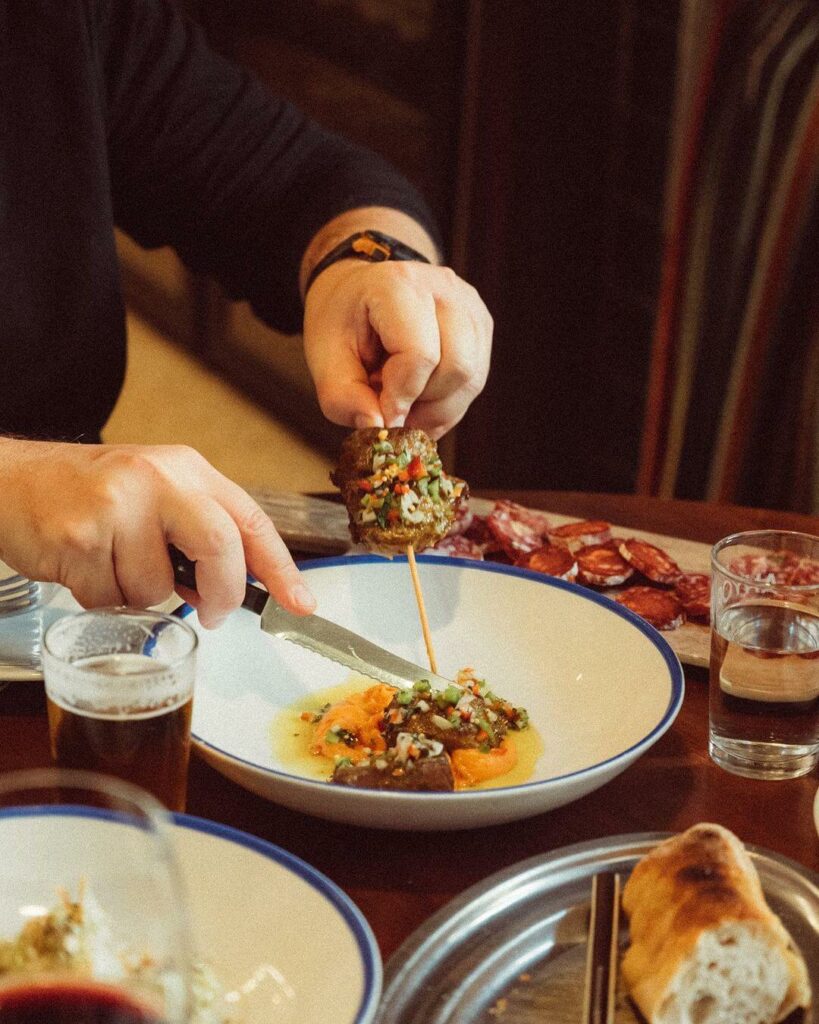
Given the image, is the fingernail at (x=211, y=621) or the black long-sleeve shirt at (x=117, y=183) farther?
the black long-sleeve shirt at (x=117, y=183)

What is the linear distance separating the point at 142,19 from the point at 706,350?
149 cm

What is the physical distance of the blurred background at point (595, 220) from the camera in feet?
9.36

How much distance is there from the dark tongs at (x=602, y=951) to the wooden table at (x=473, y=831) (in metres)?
0.16

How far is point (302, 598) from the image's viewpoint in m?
1.50

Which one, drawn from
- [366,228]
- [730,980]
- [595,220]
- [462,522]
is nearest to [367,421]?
[462,522]

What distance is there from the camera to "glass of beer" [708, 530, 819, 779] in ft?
4.85

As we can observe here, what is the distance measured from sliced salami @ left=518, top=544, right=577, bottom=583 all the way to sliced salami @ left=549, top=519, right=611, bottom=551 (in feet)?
0.06

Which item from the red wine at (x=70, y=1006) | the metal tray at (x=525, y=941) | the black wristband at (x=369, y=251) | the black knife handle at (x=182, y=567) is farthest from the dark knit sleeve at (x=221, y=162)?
the red wine at (x=70, y=1006)

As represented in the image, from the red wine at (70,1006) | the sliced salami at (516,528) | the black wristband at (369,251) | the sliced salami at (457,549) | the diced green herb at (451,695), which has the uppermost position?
the red wine at (70,1006)

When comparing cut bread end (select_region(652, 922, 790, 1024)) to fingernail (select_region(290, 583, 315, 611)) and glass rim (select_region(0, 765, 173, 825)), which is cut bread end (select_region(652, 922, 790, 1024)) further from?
fingernail (select_region(290, 583, 315, 611))

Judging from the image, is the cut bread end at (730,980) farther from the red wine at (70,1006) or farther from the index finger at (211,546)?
the index finger at (211,546)

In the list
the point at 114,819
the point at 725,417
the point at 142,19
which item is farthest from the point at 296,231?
the point at 114,819

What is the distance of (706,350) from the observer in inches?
121

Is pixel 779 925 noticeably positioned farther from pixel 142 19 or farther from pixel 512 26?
pixel 512 26
